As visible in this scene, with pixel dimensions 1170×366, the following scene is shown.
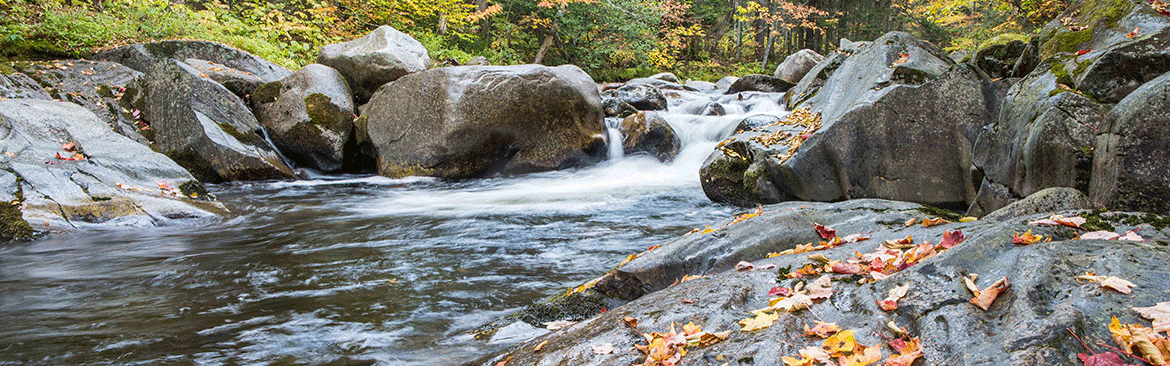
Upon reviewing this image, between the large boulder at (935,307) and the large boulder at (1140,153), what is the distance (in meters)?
1.51

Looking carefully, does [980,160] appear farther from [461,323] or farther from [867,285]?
[461,323]

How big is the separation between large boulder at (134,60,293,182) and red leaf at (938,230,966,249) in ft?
33.0

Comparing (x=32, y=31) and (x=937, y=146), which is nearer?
(x=937, y=146)

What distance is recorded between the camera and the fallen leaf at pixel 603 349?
2344 mm

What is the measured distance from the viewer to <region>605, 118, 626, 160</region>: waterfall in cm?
1142

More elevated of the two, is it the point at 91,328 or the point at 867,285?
the point at 867,285

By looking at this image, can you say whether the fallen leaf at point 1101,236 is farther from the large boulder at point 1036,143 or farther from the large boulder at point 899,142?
the large boulder at point 899,142

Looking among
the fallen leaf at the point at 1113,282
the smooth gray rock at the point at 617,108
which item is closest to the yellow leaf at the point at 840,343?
the fallen leaf at the point at 1113,282

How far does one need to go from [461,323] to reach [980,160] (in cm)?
494

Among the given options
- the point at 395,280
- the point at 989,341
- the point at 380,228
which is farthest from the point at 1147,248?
the point at 380,228

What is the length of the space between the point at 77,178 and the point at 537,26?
703 inches

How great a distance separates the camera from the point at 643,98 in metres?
14.7

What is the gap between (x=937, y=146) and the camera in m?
6.21

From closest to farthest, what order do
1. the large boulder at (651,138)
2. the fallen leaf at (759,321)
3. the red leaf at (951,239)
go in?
the fallen leaf at (759,321) < the red leaf at (951,239) < the large boulder at (651,138)
